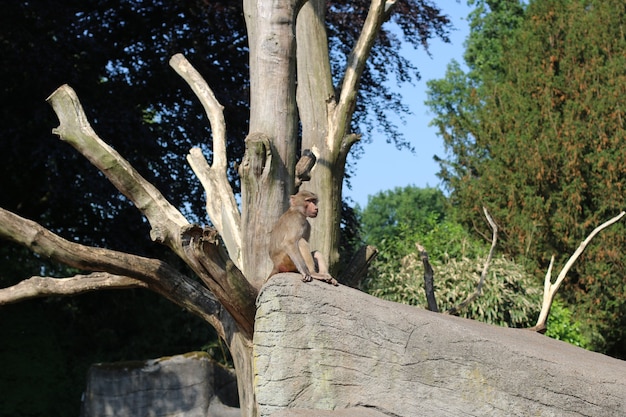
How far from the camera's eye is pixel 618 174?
57.3 ft

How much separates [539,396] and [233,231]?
364 cm

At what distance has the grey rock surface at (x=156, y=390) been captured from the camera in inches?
480

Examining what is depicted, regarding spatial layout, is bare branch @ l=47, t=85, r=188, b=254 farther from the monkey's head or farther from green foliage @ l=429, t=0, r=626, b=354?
green foliage @ l=429, t=0, r=626, b=354

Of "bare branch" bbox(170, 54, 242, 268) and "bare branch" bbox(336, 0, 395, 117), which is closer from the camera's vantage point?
"bare branch" bbox(170, 54, 242, 268)

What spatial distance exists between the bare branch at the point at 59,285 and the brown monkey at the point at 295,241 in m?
1.76

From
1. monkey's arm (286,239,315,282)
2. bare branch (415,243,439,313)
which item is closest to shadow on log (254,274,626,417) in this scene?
monkey's arm (286,239,315,282)

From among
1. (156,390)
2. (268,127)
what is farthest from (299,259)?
(156,390)

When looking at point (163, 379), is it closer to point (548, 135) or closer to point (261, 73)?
point (261, 73)

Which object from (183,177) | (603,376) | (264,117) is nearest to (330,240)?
(264,117)

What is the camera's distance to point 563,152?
17844mm

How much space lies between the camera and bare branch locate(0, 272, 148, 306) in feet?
27.8

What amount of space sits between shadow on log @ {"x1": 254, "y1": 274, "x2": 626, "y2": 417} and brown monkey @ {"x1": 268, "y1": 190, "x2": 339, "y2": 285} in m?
0.68

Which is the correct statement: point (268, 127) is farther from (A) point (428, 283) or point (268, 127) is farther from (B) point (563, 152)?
(B) point (563, 152)

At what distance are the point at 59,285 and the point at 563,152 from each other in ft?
39.1
